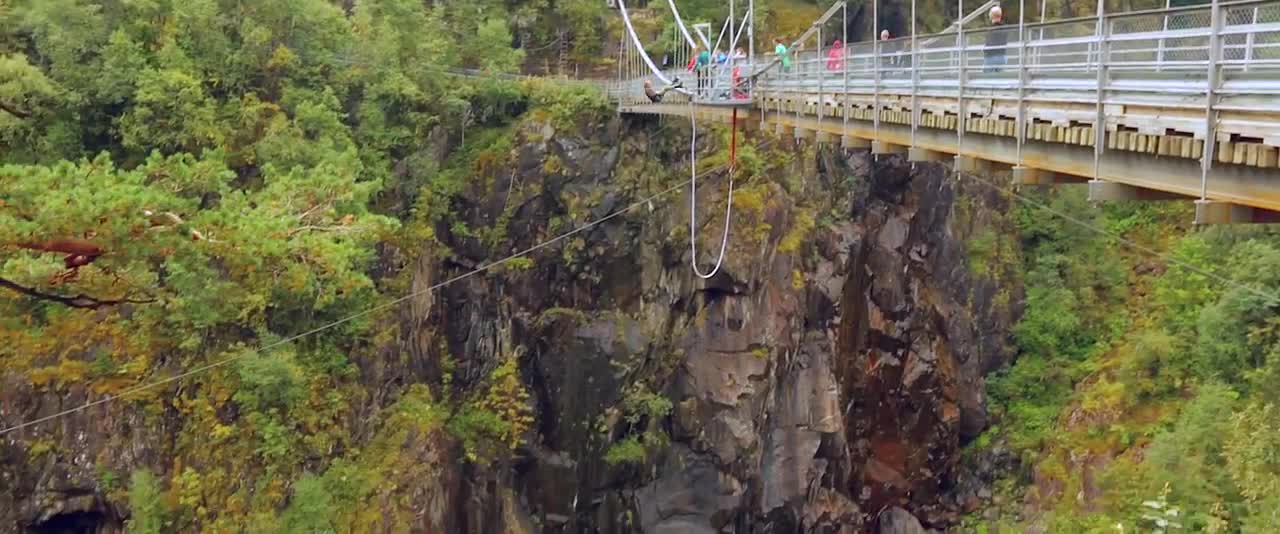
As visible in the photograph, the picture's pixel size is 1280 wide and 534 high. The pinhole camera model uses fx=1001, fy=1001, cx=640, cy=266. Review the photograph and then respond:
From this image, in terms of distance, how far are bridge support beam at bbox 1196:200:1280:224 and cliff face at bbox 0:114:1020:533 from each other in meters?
12.2

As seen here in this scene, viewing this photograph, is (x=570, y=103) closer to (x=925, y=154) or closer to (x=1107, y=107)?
(x=925, y=154)

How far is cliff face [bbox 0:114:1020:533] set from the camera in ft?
56.8

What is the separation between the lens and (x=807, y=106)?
1211 cm

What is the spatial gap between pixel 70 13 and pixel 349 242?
28.1ft

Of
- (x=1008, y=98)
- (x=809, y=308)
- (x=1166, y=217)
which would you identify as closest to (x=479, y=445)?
(x=809, y=308)

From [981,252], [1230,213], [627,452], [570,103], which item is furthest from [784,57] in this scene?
[1230,213]

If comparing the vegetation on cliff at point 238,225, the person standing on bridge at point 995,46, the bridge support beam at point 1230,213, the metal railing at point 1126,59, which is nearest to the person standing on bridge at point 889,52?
the metal railing at point 1126,59

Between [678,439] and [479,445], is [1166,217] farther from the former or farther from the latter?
[479,445]

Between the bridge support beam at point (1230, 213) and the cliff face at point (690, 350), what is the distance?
12.2 meters

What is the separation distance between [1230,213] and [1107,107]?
1228 millimetres

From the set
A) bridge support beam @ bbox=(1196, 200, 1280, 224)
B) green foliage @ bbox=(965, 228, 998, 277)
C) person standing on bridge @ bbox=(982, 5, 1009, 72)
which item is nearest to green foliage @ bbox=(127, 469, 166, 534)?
person standing on bridge @ bbox=(982, 5, 1009, 72)

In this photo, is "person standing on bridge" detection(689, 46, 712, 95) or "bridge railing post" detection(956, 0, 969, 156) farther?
"person standing on bridge" detection(689, 46, 712, 95)

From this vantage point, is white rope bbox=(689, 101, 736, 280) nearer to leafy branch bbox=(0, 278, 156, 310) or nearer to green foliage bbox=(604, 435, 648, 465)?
green foliage bbox=(604, 435, 648, 465)

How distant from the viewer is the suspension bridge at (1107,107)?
500 cm
